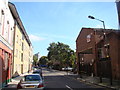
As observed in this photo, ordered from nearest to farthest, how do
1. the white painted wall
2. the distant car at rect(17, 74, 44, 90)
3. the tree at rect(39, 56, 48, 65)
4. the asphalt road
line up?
the distant car at rect(17, 74, 44, 90) < the white painted wall < the asphalt road < the tree at rect(39, 56, 48, 65)

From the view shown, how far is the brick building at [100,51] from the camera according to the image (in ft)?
74.7

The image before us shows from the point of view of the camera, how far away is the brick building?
896 inches

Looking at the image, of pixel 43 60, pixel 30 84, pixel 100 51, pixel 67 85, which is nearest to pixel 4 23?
pixel 30 84

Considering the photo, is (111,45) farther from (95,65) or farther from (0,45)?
(0,45)

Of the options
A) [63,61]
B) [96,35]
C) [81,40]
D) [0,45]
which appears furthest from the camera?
[63,61]

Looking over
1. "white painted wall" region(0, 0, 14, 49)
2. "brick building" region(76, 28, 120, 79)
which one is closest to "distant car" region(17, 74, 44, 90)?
"white painted wall" region(0, 0, 14, 49)

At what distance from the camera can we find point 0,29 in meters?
14.8

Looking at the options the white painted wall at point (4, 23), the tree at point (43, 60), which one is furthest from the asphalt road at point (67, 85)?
the tree at point (43, 60)

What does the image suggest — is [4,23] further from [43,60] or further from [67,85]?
[43,60]

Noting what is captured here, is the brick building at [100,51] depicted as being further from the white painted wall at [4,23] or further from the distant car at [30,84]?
the white painted wall at [4,23]

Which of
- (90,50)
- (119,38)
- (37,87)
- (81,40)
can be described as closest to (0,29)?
(37,87)

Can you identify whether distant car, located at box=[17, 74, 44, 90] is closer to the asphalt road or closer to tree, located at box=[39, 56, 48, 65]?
the asphalt road

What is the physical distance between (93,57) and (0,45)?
1946 cm

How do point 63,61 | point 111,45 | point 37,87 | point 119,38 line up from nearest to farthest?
1. point 37,87
2. point 119,38
3. point 111,45
4. point 63,61
